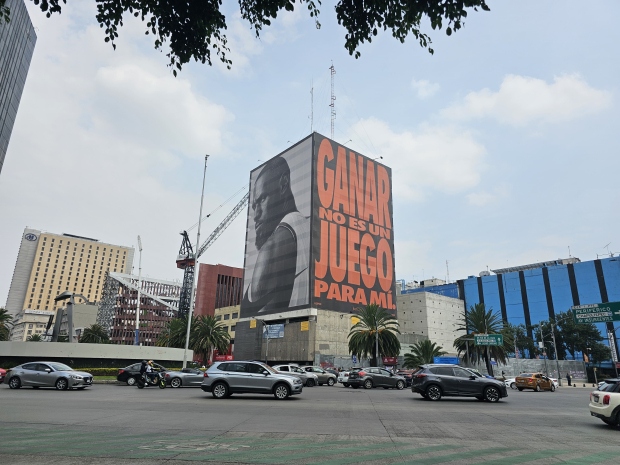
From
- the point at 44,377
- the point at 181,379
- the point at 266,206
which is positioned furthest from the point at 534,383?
the point at 266,206

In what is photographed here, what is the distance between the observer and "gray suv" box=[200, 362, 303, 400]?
61.0 feet

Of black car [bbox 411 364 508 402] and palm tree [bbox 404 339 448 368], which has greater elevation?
palm tree [bbox 404 339 448 368]

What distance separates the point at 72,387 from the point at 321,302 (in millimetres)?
57017

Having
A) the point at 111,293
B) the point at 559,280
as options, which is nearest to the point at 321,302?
the point at 559,280

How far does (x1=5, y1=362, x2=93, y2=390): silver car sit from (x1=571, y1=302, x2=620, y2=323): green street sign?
35251 millimetres

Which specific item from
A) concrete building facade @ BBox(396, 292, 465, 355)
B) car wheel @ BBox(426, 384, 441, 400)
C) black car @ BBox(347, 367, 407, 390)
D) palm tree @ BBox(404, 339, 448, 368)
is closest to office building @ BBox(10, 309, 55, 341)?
concrete building facade @ BBox(396, 292, 465, 355)

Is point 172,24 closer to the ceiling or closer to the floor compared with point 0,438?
closer to the ceiling

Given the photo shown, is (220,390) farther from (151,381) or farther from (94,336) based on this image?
(94,336)

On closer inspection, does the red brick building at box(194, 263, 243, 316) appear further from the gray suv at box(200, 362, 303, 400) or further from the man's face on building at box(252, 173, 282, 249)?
the gray suv at box(200, 362, 303, 400)

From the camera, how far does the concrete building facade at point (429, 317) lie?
101 meters

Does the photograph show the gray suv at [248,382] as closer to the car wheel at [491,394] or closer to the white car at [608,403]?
the car wheel at [491,394]

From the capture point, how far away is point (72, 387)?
22.3 meters

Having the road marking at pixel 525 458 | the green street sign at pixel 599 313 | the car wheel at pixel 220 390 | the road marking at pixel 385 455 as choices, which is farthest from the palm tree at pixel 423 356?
the road marking at pixel 385 455

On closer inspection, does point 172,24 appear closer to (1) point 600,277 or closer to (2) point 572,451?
(2) point 572,451
